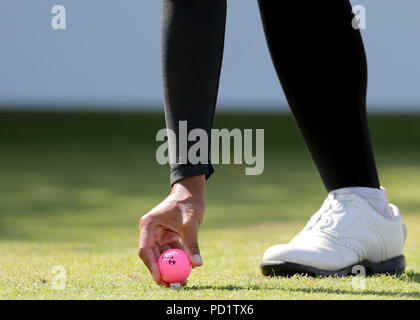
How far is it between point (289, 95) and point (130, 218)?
4.83 ft

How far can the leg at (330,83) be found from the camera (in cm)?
150

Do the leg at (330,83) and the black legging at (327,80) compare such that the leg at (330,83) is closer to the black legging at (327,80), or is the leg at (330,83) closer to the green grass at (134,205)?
the black legging at (327,80)

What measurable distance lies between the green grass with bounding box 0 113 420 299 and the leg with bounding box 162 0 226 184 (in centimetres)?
Result: 26

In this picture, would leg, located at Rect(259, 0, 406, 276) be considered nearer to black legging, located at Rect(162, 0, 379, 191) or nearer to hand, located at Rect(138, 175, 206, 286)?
black legging, located at Rect(162, 0, 379, 191)

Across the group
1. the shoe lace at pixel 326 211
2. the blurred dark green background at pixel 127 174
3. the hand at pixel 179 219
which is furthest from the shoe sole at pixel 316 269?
the blurred dark green background at pixel 127 174

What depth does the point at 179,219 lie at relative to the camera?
1.24 m

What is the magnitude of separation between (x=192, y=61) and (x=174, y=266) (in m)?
0.33

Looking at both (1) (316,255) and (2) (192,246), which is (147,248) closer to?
(2) (192,246)

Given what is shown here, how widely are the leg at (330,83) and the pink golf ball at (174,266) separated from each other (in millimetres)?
414

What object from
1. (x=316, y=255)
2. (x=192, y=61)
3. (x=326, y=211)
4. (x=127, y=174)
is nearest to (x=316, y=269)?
(x=316, y=255)

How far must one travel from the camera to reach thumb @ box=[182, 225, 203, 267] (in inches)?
48.8

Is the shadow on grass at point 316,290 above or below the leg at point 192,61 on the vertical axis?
below

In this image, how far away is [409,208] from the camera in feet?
10.6
